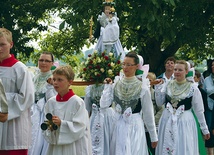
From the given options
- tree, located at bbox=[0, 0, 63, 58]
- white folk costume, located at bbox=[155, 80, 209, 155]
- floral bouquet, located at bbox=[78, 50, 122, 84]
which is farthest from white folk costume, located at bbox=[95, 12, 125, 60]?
tree, located at bbox=[0, 0, 63, 58]

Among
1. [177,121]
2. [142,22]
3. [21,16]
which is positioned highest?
[21,16]

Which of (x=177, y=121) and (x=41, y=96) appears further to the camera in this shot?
(x=177, y=121)

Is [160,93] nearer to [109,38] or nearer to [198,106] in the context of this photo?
[198,106]

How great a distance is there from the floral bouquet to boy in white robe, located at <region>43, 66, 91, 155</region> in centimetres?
273

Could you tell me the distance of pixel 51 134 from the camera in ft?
20.0

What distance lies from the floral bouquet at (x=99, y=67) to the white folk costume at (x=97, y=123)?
0.67 ft

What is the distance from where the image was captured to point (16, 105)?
249 inches

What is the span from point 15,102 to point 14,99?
4 cm

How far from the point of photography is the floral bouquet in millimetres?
9016

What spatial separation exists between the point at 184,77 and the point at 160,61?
8.97 m

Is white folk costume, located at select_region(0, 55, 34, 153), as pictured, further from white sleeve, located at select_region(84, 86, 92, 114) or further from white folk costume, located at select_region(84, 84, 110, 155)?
white sleeve, located at select_region(84, 86, 92, 114)

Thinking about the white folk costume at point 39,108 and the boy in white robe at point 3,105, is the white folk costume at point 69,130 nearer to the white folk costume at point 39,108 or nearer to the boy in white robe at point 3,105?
the boy in white robe at point 3,105

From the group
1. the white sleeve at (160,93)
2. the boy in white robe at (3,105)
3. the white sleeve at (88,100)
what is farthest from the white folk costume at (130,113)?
the boy in white robe at (3,105)

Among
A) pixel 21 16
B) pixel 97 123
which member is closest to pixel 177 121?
pixel 97 123
